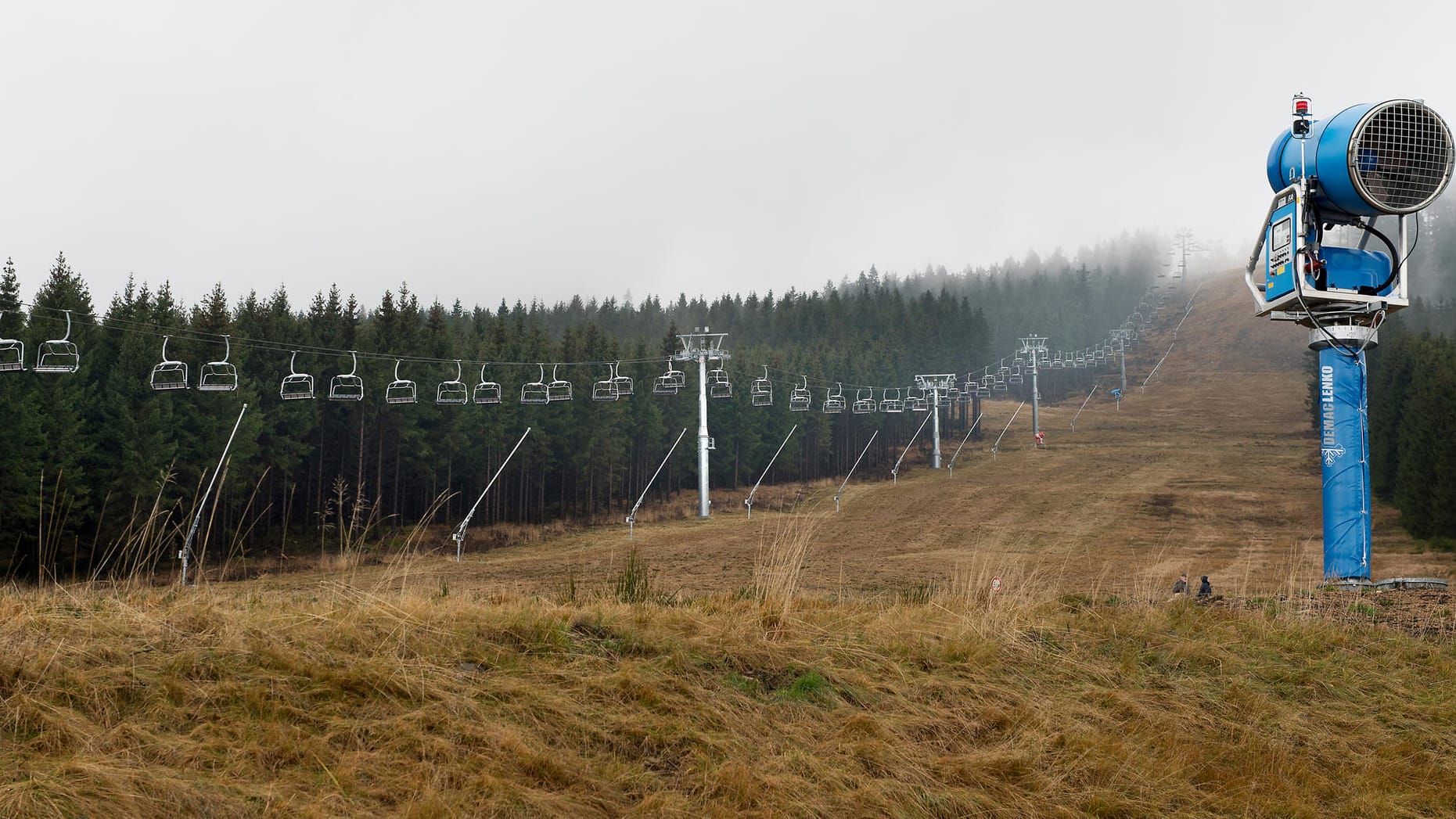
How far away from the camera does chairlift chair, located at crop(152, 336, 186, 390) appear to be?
89.3 ft

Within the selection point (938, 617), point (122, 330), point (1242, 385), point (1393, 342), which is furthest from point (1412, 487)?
point (1242, 385)

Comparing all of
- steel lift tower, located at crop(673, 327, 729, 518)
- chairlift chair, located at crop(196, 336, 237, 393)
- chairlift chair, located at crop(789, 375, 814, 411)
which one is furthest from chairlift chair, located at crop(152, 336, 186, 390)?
chairlift chair, located at crop(789, 375, 814, 411)

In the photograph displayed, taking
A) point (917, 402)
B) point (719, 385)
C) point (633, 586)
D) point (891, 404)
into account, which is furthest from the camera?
point (917, 402)

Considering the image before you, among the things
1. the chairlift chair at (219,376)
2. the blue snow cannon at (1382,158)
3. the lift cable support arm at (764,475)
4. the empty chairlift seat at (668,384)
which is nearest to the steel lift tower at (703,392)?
the lift cable support arm at (764,475)

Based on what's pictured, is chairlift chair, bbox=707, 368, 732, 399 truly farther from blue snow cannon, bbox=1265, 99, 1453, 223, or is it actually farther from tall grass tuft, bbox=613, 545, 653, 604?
tall grass tuft, bbox=613, 545, 653, 604

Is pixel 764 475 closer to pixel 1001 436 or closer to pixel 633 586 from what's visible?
pixel 1001 436

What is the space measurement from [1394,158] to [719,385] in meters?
42.0

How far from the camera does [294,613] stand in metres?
5.65

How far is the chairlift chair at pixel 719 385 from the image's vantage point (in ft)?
160

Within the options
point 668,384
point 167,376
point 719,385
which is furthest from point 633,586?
point 719,385

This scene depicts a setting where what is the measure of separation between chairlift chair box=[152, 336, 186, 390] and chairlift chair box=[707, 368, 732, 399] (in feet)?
74.0

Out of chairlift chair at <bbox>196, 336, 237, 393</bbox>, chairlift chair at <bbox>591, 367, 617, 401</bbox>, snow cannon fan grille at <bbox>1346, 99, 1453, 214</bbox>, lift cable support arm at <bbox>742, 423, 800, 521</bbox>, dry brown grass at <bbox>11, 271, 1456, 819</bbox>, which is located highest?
snow cannon fan grille at <bbox>1346, 99, 1453, 214</bbox>

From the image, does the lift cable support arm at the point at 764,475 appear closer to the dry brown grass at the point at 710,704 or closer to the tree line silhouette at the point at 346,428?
the tree line silhouette at the point at 346,428

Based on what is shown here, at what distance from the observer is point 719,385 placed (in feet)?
183
